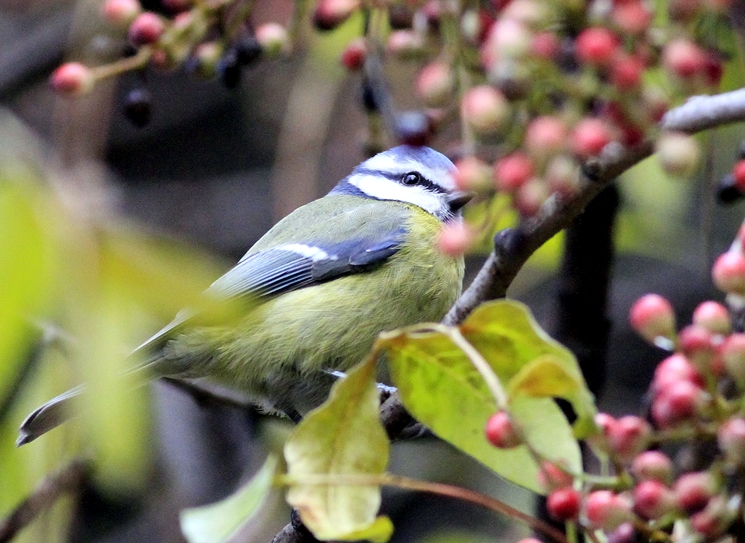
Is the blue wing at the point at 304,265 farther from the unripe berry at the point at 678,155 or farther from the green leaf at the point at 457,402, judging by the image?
the unripe berry at the point at 678,155

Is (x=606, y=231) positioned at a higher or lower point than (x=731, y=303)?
lower

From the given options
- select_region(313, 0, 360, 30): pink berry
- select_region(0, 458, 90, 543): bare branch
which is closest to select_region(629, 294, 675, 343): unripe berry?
select_region(313, 0, 360, 30): pink berry

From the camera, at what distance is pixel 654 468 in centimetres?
78

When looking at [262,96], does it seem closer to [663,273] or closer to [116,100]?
[116,100]

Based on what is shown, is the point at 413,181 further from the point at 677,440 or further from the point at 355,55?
the point at 677,440

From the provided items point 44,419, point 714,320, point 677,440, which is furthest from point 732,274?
point 44,419

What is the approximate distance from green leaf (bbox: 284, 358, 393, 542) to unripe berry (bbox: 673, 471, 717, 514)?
258mm

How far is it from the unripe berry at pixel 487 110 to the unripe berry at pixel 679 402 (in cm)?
27

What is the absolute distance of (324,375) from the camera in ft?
6.46

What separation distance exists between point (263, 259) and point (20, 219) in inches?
48.7

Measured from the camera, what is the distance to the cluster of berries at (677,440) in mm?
738

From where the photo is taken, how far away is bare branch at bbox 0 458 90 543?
175cm

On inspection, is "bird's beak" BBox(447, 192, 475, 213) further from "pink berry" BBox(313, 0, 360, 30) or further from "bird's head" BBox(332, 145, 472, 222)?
"pink berry" BBox(313, 0, 360, 30)

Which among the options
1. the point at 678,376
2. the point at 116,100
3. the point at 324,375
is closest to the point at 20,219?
the point at 678,376
